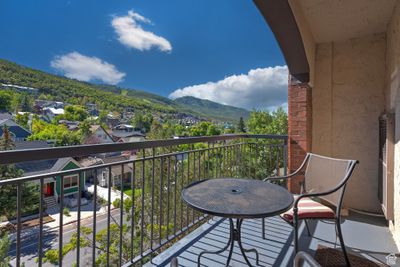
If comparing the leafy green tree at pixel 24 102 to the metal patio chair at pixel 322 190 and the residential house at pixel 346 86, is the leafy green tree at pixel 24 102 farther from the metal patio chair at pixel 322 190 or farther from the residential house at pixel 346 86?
Result: the metal patio chair at pixel 322 190

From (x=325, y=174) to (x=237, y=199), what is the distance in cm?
122

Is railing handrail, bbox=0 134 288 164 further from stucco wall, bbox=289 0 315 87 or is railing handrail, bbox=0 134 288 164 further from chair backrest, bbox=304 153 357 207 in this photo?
stucco wall, bbox=289 0 315 87

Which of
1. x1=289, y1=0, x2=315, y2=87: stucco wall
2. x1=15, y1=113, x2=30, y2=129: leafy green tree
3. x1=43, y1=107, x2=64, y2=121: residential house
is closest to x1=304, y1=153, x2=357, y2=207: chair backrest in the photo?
x1=289, y1=0, x2=315, y2=87: stucco wall

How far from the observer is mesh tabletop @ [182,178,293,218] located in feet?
4.80

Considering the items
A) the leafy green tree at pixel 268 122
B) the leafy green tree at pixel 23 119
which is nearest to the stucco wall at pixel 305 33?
the leafy green tree at pixel 268 122

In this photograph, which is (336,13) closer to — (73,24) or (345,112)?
(345,112)

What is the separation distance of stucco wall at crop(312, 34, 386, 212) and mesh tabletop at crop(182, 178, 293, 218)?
6.65ft

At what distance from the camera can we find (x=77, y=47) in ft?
187

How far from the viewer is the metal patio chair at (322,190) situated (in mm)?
1828

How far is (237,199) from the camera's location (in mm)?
1668

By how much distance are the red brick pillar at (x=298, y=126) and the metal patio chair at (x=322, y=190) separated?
0.82 meters

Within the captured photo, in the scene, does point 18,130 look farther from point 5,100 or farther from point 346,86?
point 346,86

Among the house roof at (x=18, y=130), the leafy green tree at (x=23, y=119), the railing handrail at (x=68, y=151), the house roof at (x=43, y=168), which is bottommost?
the house roof at (x=43, y=168)

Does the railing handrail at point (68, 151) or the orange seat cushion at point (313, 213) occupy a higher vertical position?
the railing handrail at point (68, 151)
